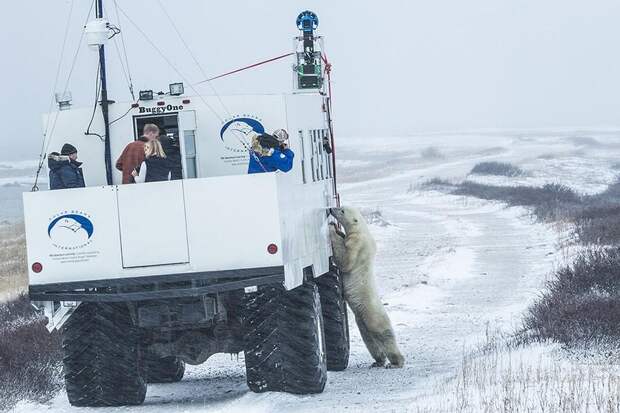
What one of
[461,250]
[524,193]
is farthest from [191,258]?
Result: [524,193]

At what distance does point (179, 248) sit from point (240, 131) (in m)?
1.82

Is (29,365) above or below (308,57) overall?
below

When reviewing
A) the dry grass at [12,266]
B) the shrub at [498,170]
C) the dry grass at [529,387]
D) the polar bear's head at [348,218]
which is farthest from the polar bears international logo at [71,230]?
the shrub at [498,170]

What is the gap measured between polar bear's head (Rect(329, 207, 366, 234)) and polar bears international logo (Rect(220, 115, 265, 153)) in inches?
79.0

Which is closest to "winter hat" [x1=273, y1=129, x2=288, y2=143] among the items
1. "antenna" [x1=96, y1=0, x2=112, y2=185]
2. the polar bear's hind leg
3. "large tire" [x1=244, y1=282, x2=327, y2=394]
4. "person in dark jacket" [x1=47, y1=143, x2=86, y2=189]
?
"large tire" [x1=244, y1=282, x2=327, y2=394]

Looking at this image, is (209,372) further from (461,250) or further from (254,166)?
(461,250)

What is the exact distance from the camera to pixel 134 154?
11102mm

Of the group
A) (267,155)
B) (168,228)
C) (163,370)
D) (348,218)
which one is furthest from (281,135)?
(163,370)

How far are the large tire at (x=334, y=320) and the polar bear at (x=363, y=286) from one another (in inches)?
8.4

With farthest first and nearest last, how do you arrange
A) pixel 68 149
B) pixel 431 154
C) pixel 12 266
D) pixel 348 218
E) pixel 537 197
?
1. pixel 431 154
2. pixel 537 197
3. pixel 12 266
4. pixel 348 218
5. pixel 68 149

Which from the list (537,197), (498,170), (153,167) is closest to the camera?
(153,167)

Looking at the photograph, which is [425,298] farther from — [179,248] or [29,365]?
[179,248]

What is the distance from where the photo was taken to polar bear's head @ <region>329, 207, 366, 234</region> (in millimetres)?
13555

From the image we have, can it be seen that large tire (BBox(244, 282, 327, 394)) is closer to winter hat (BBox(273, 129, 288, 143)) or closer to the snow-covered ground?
the snow-covered ground
